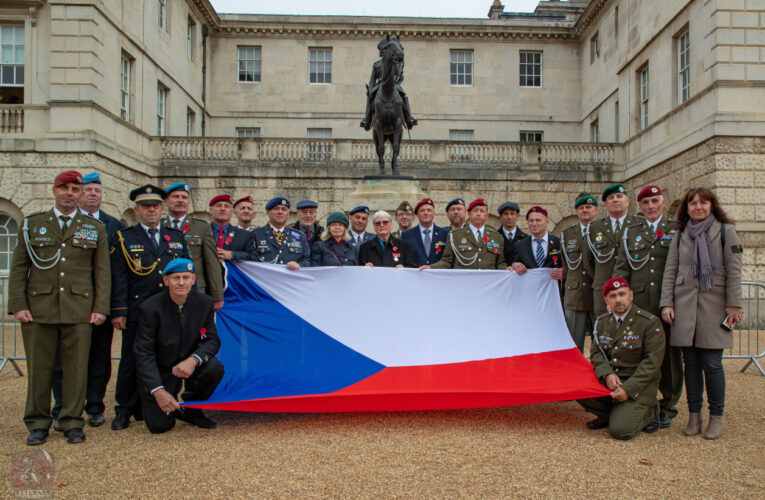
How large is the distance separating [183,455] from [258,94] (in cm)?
2077

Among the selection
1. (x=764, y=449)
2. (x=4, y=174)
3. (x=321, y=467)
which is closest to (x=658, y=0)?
(x=764, y=449)

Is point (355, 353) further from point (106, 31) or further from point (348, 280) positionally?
point (106, 31)

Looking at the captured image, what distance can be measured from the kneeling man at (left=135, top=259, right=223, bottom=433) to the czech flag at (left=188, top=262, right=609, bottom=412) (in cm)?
23

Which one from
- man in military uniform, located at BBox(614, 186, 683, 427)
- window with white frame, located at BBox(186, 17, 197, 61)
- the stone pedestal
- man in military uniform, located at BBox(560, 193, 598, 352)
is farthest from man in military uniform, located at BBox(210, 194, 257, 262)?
window with white frame, located at BBox(186, 17, 197, 61)

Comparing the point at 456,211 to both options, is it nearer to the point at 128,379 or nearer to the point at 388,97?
the point at 128,379

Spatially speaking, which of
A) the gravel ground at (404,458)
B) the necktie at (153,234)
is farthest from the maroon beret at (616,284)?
the necktie at (153,234)

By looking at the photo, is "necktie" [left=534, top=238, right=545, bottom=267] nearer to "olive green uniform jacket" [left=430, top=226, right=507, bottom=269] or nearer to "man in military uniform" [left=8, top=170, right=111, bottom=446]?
"olive green uniform jacket" [left=430, top=226, right=507, bottom=269]

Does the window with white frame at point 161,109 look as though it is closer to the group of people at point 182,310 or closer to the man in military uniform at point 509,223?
the group of people at point 182,310

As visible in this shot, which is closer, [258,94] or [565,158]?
[565,158]

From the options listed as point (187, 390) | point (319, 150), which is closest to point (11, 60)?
point (319, 150)

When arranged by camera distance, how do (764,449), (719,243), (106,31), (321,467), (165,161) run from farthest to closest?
(165,161)
(106,31)
(719,243)
(764,449)
(321,467)

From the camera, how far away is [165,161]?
1744cm

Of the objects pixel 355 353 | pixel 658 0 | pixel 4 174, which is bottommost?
pixel 355 353

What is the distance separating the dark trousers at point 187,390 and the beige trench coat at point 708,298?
11.6ft
